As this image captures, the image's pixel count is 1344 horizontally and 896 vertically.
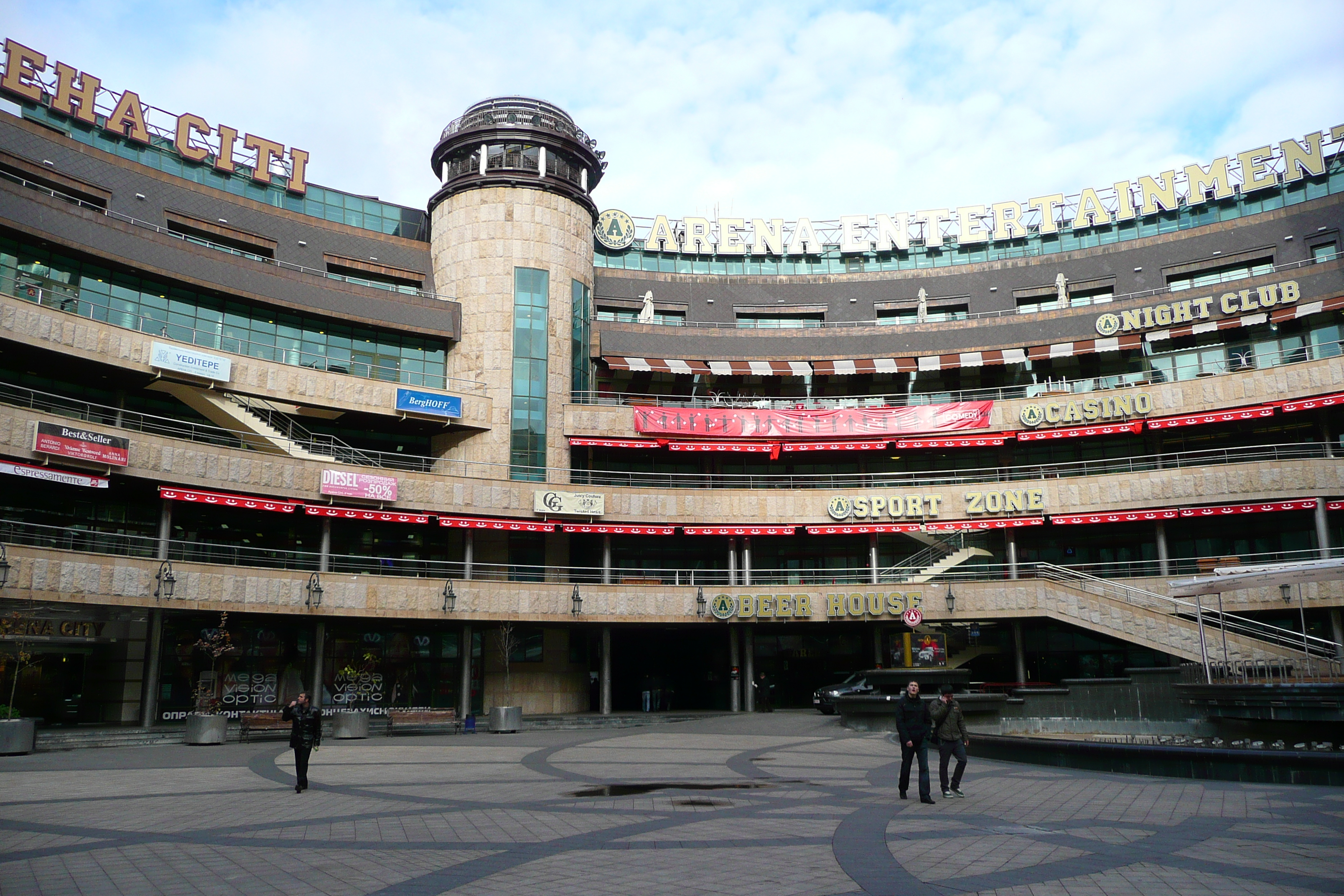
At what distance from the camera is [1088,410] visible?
45062 millimetres

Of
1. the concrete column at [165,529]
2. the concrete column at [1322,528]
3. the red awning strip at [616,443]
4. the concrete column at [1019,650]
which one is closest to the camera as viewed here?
the concrete column at [165,529]

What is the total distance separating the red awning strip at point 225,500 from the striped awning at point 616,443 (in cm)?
1294

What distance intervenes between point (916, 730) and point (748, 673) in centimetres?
2937

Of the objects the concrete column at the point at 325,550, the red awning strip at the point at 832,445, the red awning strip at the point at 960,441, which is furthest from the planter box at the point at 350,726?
the red awning strip at the point at 960,441

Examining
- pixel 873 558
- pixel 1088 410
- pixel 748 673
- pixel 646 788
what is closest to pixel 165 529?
pixel 748 673

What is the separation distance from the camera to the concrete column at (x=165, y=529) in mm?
34438

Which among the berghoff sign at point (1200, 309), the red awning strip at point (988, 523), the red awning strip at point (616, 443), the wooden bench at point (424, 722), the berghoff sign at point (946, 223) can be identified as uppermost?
the berghoff sign at point (946, 223)

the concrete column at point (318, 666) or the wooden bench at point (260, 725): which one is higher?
the concrete column at point (318, 666)

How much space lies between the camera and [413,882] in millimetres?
9555

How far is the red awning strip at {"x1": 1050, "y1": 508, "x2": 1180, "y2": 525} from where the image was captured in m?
42.3

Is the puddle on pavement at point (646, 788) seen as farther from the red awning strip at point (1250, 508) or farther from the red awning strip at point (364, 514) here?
the red awning strip at point (1250, 508)

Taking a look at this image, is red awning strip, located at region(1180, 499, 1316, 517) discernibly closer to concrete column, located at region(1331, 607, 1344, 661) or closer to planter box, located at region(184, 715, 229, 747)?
concrete column, located at region(1331, 607, 1344, 661)

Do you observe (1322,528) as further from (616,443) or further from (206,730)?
(206,730)

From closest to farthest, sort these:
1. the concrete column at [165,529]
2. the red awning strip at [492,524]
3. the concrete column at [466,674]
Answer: the concrete column at [165,529]
the concrete column at [466,674]
the red awning strip at [492,524]
